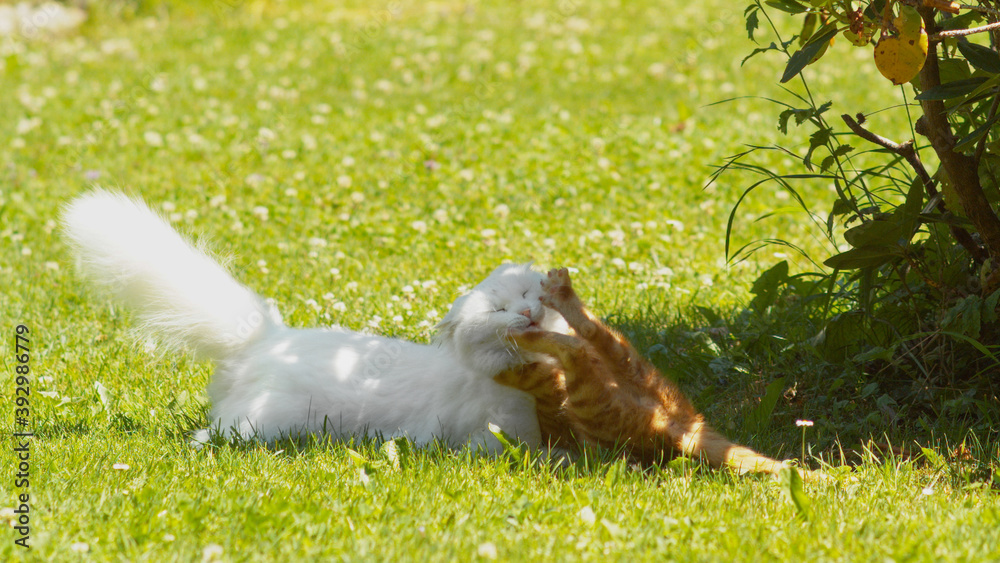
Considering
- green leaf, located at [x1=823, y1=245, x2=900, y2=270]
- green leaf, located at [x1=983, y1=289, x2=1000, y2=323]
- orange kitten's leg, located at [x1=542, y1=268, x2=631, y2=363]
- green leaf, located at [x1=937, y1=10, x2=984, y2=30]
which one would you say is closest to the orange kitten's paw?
orange kitten's leg, located at [x1=542, y1=268, x2=631, y2=363]

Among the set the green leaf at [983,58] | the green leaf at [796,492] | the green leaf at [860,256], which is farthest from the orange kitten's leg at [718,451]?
the green leaf at [983,58]

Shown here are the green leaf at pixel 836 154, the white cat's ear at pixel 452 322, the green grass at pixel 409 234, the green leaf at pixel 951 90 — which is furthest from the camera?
the green leaf at pixel 836 154

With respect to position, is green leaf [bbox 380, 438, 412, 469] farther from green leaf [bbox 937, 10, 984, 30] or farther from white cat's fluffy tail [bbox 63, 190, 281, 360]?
green leaf [bbox 937, 10, 984, 30]

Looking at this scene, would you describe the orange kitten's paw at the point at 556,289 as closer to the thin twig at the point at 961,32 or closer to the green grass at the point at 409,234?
the green grass at the point at 409,234

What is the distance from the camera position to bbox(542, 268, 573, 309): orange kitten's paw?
2.88 meters

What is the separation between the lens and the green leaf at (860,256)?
2.88 m

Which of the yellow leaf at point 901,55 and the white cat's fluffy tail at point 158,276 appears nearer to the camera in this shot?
the yellow leaf at point 901,55

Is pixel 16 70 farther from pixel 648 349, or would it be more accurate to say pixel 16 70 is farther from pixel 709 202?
pixel 648 349

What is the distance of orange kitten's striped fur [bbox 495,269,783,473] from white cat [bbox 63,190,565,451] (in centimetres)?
8

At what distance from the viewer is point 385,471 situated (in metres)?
2.67

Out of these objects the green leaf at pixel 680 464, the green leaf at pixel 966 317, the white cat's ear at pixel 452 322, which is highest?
the white cat's ear at pixel 452 322

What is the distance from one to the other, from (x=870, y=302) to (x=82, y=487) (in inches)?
97.5

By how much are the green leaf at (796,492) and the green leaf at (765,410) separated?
0.65 meters

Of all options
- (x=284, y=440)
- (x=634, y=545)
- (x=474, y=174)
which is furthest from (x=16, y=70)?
(x=634, y=545)
